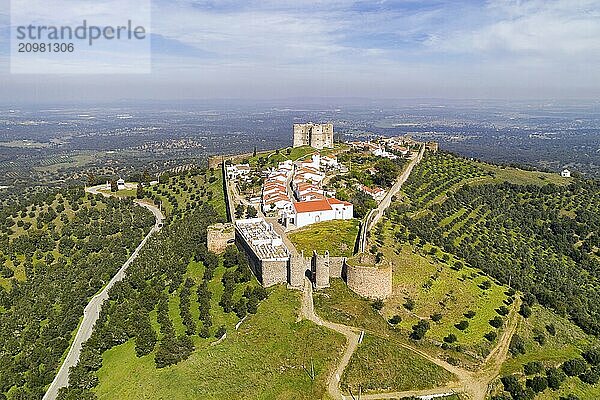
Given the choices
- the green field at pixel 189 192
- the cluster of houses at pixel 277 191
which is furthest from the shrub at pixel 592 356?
the green field at pixel 189 192

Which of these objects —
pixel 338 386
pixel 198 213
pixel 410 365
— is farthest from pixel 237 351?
pixel 198 213

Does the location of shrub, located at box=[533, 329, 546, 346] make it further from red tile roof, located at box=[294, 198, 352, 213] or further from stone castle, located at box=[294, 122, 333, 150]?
stone castle, located at box=[294, 122, 333, 150]

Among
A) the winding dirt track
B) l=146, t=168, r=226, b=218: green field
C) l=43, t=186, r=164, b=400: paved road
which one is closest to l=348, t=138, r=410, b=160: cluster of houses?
l=146, t=168, r=226, b=218: green field

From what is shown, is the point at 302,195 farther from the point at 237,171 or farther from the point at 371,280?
the point at 371,280

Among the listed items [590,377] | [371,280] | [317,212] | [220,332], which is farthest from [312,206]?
[590,377]

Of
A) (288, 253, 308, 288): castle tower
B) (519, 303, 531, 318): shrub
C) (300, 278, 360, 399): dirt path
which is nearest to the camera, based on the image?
(300, 278, 360, 399): dirt path

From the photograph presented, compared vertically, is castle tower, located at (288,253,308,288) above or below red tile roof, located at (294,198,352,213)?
below

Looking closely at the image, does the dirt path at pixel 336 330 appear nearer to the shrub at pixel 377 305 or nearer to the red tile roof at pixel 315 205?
the shrub at pixel 377 305
